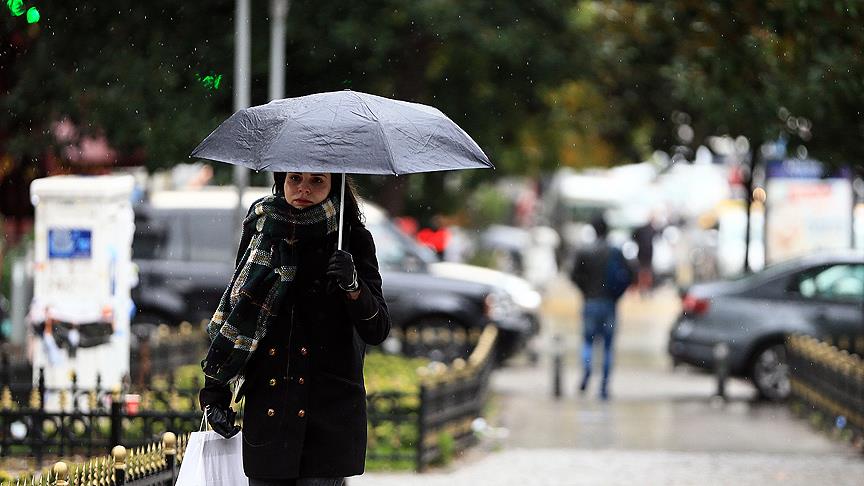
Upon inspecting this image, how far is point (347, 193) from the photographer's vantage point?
16.8 ft

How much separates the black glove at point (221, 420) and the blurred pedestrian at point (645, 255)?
98.4 feet

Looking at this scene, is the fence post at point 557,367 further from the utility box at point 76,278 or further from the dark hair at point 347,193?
the dark hair at point 347,193

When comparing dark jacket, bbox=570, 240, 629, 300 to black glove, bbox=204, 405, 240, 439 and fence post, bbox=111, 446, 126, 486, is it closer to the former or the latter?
fence post, bbox=111, 446, 126, 486

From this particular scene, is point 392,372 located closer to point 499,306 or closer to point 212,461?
point 499,306

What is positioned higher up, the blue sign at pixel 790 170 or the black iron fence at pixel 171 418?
the blue sign at pixel 790 170

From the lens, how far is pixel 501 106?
72.6 ft

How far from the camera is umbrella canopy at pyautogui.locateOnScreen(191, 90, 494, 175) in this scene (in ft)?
16.0

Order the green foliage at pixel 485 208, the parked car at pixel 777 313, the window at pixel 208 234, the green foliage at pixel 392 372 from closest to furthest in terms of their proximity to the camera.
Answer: the green foliage at pixel 392 372
the parked car at pixel 777 313
the window at pixel 208 234
the green foliage at pixel 485 208

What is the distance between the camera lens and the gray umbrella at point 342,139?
487 cm

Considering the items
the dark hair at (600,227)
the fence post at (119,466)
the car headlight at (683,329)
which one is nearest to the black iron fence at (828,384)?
the car headlight at (683,329)

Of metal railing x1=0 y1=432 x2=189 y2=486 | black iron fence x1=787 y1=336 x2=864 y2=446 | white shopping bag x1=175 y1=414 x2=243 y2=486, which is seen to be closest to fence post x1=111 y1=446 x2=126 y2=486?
metal railing x1=0 y1=432 x2=189 y2=486

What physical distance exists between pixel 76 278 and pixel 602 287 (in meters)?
6.11

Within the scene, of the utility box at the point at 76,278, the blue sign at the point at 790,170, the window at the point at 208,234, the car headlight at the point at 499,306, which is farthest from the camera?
the blue sign at the point at 790,170

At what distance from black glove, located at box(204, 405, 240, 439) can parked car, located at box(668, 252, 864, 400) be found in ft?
35.9
